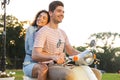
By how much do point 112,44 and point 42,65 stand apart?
220ft

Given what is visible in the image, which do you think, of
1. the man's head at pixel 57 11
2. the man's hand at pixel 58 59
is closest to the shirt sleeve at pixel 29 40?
the man's head at pixel 57 11

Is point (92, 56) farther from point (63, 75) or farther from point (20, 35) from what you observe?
point (20, 35)

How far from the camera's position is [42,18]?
469 cm

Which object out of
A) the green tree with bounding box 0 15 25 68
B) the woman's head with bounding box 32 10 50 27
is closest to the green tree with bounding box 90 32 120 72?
the green tree with bounding box 0 15 25 68

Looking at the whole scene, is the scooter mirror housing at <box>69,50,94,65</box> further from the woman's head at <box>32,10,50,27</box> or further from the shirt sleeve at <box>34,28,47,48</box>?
the woman's head at <box>32,10,50,27</box>

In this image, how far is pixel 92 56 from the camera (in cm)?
385

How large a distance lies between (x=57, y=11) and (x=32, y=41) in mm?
516

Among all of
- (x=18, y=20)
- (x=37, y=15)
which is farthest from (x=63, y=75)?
(x=18, y=20)

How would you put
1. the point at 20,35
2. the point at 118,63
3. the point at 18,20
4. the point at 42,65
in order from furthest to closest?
the point at 18,20 < the point at 20,35 < the point at 118,63 < the point at 42,65

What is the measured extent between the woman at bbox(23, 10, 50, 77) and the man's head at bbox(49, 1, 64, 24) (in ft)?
1.34

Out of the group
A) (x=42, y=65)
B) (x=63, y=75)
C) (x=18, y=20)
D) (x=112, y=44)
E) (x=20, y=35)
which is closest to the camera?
(x=63, y=75)

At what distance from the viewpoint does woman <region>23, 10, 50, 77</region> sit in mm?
4156

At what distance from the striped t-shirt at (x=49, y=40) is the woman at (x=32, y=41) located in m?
0.21

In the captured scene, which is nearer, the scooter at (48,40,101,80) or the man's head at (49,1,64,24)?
the scooter at (48,40,101,80)
